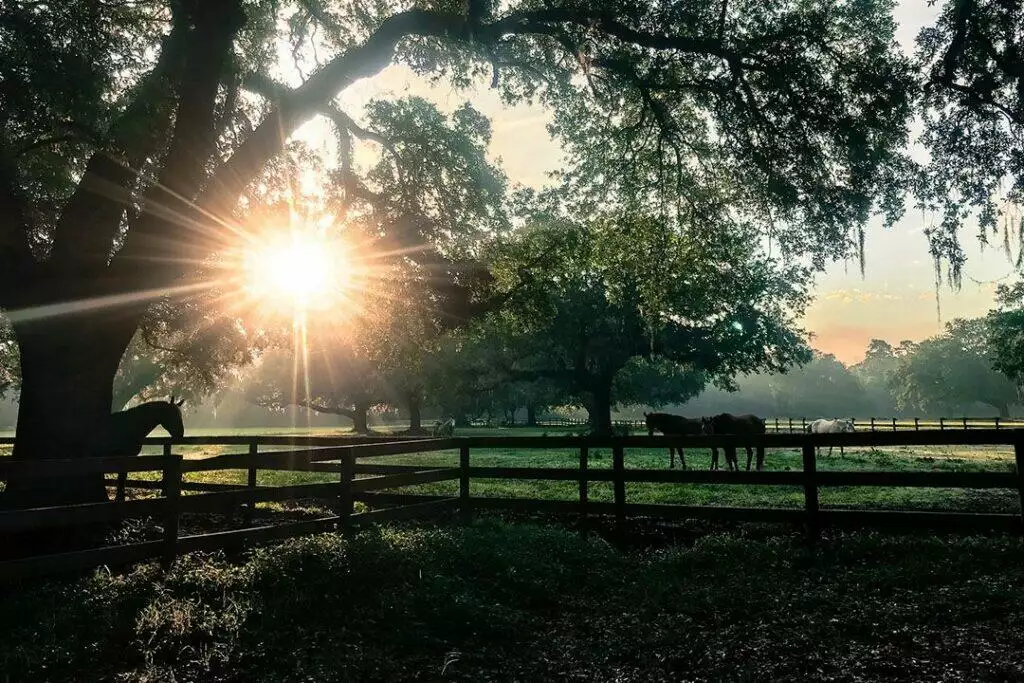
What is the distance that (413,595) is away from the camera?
20.6 feet

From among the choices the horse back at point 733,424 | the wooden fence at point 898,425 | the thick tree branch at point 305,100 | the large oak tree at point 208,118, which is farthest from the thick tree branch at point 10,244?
the wooden fence at point 898,425

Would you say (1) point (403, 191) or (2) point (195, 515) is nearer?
(2) point (195, 515)

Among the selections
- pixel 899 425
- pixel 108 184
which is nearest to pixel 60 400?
pixel 108 184

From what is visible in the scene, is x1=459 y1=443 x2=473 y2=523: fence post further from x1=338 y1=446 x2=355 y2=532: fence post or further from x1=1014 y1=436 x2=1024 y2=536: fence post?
x1=1014 y1=436 x2=1024 y2=536: fence post

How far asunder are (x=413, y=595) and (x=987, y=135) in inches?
494

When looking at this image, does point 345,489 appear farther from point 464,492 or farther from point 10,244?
point 10,244

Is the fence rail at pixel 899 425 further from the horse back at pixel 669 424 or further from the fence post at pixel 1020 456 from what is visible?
the fence post at pixel 1020 456

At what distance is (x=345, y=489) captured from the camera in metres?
8.48

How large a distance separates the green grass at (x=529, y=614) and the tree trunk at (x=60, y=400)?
4.26 m

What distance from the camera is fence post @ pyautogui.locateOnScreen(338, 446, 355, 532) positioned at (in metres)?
8.41

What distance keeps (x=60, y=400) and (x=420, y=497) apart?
19.5 ft

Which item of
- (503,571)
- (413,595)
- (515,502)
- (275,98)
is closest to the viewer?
(413,595)

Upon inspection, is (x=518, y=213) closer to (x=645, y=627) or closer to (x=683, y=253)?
(x=683, y=253)

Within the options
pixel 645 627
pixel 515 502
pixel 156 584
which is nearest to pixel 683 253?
pixel 515 502
